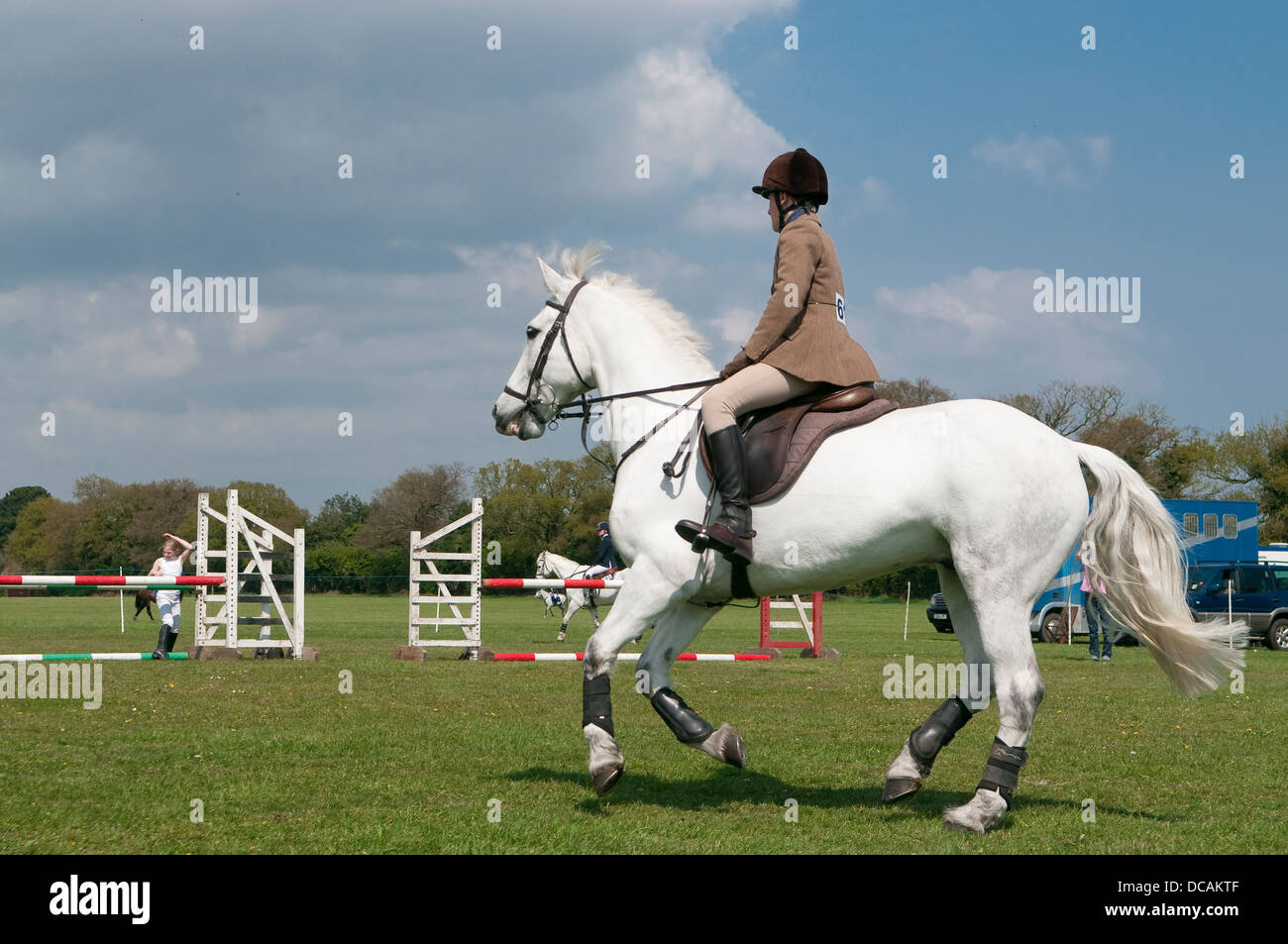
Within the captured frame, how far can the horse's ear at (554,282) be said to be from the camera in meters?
7.49

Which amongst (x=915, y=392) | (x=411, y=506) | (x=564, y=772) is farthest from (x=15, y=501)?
(x=564, y=772)

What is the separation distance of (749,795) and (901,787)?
0.98 m

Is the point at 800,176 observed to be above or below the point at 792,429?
above

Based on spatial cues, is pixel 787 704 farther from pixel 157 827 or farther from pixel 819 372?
pixel 157 827

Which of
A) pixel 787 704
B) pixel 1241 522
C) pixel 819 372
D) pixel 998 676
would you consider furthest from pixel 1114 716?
pixel 1241 522

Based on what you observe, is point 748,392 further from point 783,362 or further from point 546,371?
point 546,371

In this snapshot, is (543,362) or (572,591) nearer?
(543,362)

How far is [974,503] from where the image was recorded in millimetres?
6047

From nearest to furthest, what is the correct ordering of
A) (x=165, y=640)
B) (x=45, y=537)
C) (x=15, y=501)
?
(x=165, y=640), (x=45, y=537), (x=15, y=501)

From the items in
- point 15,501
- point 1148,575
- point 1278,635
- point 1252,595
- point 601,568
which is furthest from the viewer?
point 15,501

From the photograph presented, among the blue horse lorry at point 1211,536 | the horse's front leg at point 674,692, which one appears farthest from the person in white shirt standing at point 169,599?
the blue horse lorry at point 1211,536

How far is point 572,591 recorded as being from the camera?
26.5 meters

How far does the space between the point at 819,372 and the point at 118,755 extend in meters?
5.47
